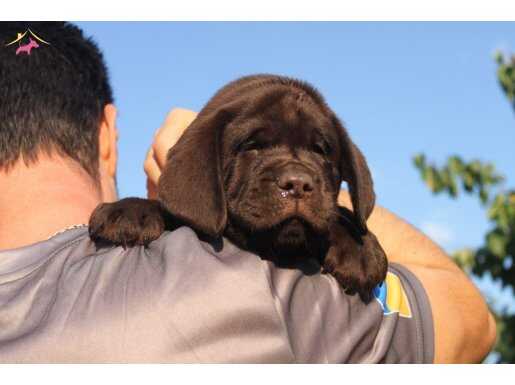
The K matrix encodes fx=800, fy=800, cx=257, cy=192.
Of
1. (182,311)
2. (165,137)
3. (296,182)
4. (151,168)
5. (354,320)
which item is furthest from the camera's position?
(151,168)

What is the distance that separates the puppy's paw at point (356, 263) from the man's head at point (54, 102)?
1237 mm

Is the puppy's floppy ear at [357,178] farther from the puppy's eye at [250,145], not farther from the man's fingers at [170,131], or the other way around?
the man's fingers at [170,131]

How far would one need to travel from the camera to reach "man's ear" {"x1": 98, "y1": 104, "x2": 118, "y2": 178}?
4004 millimetres

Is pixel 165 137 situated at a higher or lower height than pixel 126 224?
higher

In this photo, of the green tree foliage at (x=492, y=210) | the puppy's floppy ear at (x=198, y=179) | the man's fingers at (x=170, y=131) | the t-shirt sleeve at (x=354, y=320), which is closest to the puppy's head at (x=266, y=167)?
the puppy's floppy ear at (x=198, y=179)

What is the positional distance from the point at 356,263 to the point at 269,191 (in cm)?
50

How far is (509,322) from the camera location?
42.7 feet

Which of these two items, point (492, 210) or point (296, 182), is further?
point (492, 210)

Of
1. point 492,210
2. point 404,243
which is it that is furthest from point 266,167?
point 492,210

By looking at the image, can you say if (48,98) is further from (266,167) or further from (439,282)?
(439,282)

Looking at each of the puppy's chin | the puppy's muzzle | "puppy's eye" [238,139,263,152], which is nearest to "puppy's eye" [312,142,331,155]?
"puppy's eye" [238,139,263,152]

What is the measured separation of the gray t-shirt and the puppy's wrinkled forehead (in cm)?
80

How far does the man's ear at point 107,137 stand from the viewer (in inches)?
158

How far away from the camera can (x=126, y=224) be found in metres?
3.20
